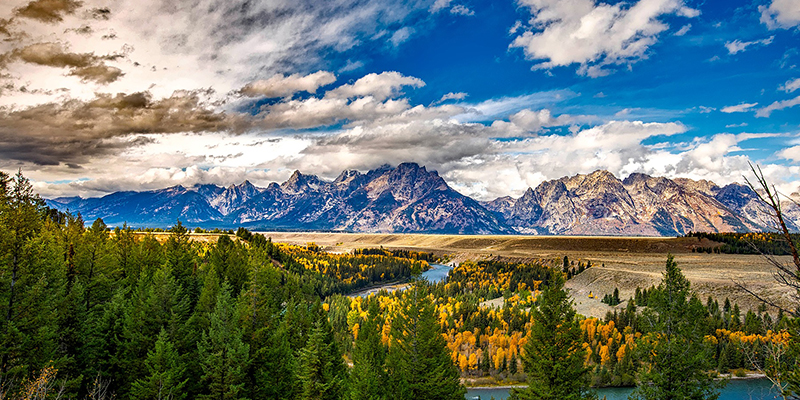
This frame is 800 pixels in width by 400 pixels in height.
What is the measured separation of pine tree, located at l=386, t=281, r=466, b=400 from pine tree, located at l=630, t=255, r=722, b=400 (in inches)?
687

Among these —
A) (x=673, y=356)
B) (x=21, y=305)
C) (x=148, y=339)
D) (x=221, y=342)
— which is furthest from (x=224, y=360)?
(x=673, y=356)

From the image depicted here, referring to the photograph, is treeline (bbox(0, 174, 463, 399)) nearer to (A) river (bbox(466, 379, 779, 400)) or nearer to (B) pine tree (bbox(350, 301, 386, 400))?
(B) pine tree (bbox(350, 301, 386, 400))

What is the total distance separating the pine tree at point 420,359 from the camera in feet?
126

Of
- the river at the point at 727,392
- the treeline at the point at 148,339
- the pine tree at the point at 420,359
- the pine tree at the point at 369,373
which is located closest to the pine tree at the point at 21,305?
the treeline at the point at 148,339

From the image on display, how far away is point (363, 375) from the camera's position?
36031mm

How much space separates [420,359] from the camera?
39406mm

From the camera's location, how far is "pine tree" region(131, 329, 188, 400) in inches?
1257

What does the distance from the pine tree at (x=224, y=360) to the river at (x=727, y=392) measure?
52.2 m

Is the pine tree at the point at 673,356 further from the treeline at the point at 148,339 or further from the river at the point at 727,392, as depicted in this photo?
the river at the point at 727,392

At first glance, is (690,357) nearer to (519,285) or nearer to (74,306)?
(74,306)

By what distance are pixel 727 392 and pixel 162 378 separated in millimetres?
89934

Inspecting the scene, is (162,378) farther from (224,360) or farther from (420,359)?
(420,359)

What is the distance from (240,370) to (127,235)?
41148mm

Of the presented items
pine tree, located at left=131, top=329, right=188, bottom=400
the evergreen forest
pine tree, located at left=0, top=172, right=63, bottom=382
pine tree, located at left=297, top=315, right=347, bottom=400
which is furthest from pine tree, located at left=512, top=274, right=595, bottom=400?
pine tree, located at left=0, top=172, right=63, bottom=382
